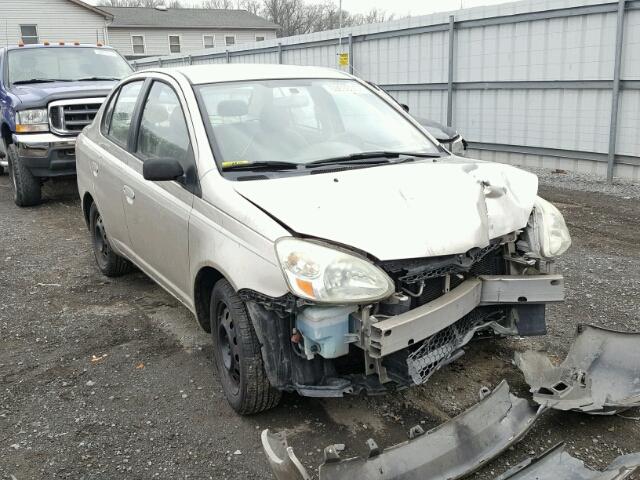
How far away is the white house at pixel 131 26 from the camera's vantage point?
32.1m

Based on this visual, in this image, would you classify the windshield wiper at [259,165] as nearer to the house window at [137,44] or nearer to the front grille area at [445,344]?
the front grille area at [445,344]

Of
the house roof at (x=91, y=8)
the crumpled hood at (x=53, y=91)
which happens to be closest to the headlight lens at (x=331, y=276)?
the crumpled hood at (x=53, y=91)

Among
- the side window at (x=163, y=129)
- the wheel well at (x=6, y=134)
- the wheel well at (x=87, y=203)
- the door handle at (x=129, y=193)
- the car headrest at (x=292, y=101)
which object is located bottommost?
the wheel well at (x=87, y=203)

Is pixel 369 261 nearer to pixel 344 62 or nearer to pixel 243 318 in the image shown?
pixel 243 318

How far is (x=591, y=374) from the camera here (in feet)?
11.1

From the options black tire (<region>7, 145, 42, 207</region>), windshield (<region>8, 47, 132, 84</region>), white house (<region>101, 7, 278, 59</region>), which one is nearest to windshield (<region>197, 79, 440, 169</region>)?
black tire (<region>7, 145, 42, 207</region>)

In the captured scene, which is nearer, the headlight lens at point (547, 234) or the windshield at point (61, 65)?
the headlight lens at point (547, 234)

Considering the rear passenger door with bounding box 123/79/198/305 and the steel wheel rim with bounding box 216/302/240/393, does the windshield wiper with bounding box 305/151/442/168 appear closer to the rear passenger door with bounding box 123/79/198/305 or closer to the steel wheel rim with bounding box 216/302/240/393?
the rear passenger door with bounding box 123/79/198/305

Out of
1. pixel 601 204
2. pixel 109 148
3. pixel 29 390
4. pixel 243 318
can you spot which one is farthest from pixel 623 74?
pixel 29 390

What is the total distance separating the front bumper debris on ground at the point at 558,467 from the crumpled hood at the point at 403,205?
0.96 metres

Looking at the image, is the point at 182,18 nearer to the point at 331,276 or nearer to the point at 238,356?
the point at 238,356

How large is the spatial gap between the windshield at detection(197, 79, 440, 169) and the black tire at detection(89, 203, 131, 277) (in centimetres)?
212

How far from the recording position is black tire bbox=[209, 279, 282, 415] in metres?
3.06

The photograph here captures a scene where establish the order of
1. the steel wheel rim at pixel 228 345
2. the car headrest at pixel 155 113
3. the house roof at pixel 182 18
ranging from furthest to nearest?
the house roof at pixel 182 18 < the car headrest at pixel 155 113 < the steel wheel rim at pixel 228 345
